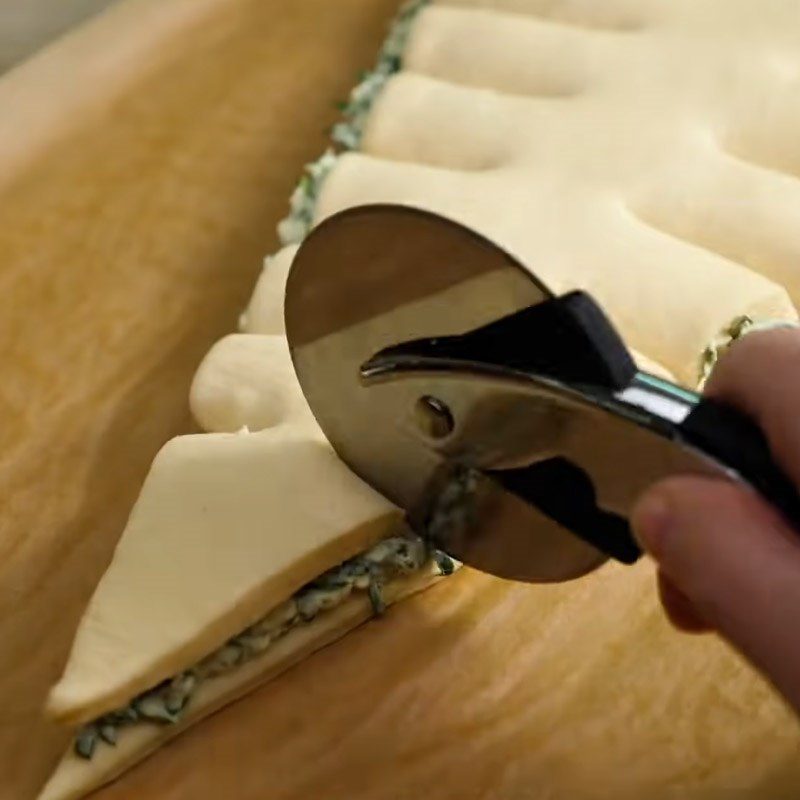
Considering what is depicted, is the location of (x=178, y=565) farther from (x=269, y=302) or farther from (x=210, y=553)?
(x=269, y=302)

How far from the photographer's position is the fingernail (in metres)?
→ 0.57

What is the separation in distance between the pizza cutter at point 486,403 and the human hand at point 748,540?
0.04 feet

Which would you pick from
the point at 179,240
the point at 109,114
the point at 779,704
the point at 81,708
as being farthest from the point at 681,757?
the point at 109,114

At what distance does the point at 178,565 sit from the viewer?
32.6 inches

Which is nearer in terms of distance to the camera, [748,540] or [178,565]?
[748,540]

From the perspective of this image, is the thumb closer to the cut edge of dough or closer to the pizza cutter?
the pizza cutter

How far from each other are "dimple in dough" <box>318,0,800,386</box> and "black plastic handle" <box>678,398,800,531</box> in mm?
318

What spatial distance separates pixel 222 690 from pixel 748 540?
422 millimetres

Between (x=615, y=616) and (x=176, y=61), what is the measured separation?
82 cm

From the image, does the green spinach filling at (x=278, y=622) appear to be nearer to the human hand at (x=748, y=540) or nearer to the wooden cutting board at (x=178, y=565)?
the wooden cutting board at (x=178, y=565)

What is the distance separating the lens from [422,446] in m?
0.77

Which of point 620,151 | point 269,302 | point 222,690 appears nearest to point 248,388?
point 269,302

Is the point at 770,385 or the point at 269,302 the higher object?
the point at 770,385

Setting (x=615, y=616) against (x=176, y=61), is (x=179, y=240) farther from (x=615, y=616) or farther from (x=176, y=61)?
(x=615, y=616)
